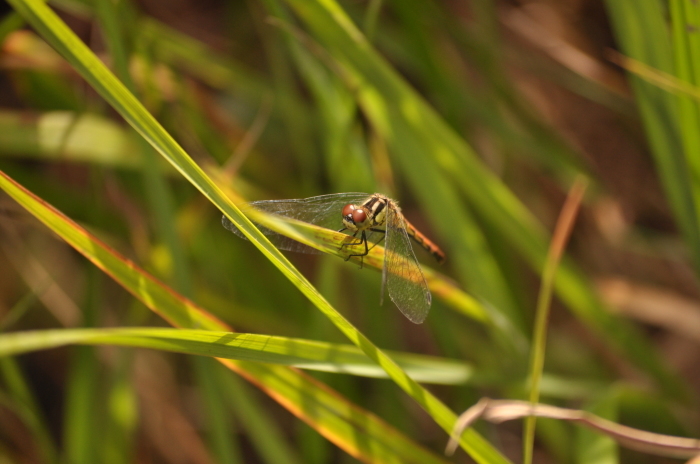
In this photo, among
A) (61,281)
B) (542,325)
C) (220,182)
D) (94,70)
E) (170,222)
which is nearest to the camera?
(94,70)

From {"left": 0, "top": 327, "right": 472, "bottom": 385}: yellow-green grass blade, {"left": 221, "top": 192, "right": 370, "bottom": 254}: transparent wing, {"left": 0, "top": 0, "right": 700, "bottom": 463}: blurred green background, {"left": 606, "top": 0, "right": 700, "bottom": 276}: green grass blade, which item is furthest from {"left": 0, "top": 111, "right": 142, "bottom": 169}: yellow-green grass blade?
{"left": 606, "top": 0, "right": 700, "bottom": 276}: green grass blade

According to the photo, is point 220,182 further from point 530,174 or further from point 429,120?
point 530,174

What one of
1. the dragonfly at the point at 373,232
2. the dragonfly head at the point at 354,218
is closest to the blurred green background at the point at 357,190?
the dragonfly at the point at 373,232

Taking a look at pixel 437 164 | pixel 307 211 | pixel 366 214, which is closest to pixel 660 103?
pixel 437 164

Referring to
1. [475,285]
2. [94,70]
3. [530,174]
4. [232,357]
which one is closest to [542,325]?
[475,285]

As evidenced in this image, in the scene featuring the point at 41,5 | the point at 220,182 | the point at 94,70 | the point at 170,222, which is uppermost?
the point at 41,5

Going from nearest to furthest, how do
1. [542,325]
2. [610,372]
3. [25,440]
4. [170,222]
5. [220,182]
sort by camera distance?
[542,325]
[170,222]
[220,182]
[25,440]
[610,372]

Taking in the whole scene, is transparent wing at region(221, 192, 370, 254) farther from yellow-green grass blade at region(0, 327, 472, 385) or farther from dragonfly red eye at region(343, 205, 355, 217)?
yellow-green grass blade at region(0, 327, 472, 385)

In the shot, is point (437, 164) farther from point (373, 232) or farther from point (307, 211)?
point (307, 211)

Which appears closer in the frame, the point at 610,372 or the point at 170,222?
the point at 170,222
